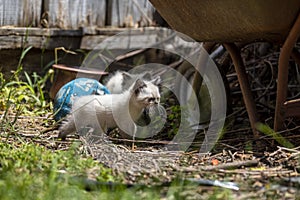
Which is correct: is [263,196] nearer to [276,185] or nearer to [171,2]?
[276,185]

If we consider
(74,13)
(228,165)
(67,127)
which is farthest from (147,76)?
(228,165)

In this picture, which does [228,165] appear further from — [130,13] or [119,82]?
[130,13]

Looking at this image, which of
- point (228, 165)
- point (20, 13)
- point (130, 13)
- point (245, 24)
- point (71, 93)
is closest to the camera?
point (228, 165)

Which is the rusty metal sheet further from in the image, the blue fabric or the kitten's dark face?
the blue fabric

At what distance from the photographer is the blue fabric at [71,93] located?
375cm

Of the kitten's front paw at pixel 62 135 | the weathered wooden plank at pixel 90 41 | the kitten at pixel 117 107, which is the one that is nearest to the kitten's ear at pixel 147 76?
the weathered wooden plank at pixel 90 41

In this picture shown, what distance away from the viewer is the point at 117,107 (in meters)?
3.57

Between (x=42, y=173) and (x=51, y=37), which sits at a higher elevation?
(x=51, y=37)

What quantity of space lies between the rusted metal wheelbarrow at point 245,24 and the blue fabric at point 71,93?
2.58 feet

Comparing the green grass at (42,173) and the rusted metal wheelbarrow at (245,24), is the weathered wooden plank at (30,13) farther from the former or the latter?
the green grass at (42,173)

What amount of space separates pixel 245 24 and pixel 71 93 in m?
1.33

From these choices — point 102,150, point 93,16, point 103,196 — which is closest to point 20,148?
point 102,150

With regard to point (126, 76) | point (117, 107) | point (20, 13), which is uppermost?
point (20, 13)

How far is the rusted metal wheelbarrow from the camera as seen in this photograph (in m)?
2.83
